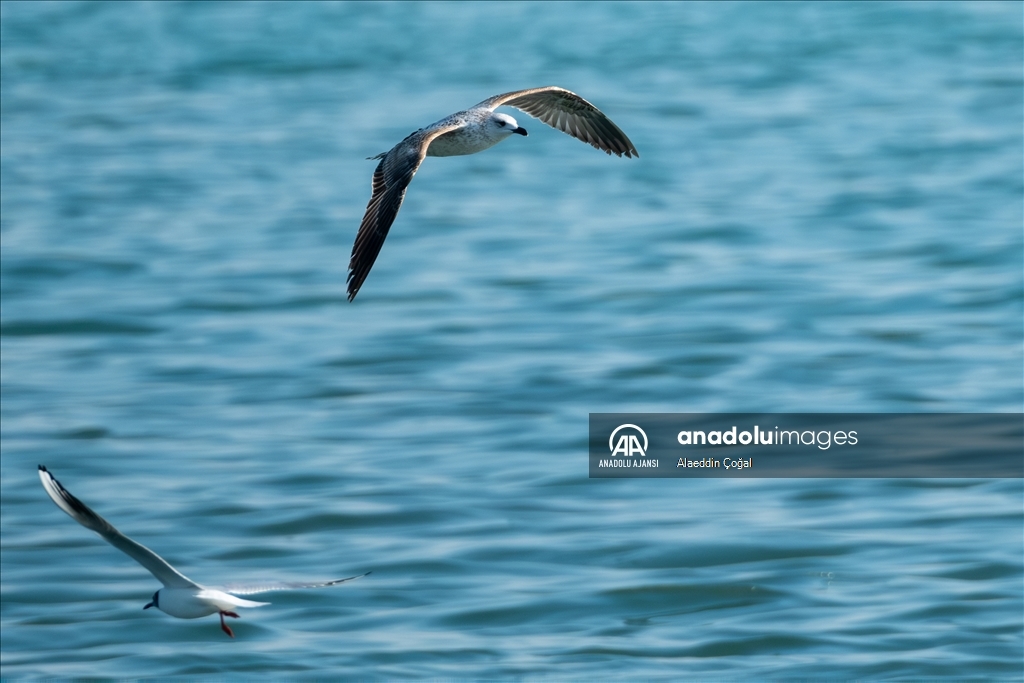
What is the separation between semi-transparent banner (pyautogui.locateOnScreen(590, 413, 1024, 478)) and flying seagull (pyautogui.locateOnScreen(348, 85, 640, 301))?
13.6 ft

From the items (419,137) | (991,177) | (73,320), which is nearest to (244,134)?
(73,320)

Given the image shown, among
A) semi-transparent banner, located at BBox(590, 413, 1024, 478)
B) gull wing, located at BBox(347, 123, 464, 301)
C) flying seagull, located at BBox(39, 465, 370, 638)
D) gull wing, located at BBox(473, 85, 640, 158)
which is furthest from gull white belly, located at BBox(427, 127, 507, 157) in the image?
semi-transparent banner, located at BBox(590, 413, 1024, 478)

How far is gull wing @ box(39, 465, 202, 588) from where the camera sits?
18.6ft

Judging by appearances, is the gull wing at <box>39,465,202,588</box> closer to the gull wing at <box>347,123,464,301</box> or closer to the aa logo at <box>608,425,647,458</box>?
the gull wing at <box>347,123,464,301</box>

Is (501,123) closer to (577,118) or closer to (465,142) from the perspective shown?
(465,142)

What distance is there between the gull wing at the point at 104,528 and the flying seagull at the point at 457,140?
3.99ft

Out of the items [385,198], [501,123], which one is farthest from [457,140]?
[385,198]

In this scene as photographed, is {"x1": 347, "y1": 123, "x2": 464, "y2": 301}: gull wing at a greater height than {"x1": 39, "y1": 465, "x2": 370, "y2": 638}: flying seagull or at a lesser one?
greater

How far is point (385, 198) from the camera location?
7.04 metres

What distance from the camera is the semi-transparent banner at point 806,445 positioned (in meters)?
12.4

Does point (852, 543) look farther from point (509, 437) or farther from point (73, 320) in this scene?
point (73, 320)

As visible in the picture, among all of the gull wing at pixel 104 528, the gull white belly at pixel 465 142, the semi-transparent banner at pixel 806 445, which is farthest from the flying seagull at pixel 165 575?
the semi-transparent banner at pixel 806 445

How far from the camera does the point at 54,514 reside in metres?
12.2

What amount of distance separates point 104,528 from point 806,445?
800 centimetres
